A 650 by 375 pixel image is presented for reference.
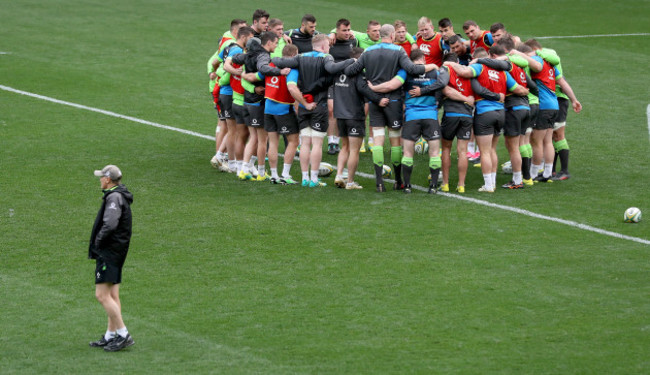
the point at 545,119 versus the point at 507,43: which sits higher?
the point at 507,43

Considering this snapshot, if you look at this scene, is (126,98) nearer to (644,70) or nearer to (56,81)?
(56,81)

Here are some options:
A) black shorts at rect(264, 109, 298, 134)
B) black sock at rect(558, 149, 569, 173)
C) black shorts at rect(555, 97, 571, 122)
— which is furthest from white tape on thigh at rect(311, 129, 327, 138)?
black sock at rect(558, 149, 569, 173)

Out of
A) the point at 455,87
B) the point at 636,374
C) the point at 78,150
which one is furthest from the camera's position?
the point at 78,150

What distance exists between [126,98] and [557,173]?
9842 millimetres

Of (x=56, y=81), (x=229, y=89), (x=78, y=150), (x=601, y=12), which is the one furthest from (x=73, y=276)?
(x=601, y=12)

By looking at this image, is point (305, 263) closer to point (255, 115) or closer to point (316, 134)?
point (316, 134)

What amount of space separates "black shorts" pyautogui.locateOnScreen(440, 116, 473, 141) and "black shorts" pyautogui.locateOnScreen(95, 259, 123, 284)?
6.65 metres

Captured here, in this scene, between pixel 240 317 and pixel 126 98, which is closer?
pixel 240 317

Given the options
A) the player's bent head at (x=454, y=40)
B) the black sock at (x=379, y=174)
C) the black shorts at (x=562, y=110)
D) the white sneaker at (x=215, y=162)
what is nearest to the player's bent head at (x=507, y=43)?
the player's bent head at (x=454, y=40)

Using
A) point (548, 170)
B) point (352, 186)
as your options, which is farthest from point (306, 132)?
point (548, 170)

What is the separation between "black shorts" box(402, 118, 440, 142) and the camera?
46.9 ft

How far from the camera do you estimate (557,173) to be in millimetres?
15844

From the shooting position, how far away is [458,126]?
47.4 ft

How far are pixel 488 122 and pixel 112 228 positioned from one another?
23.1ft
